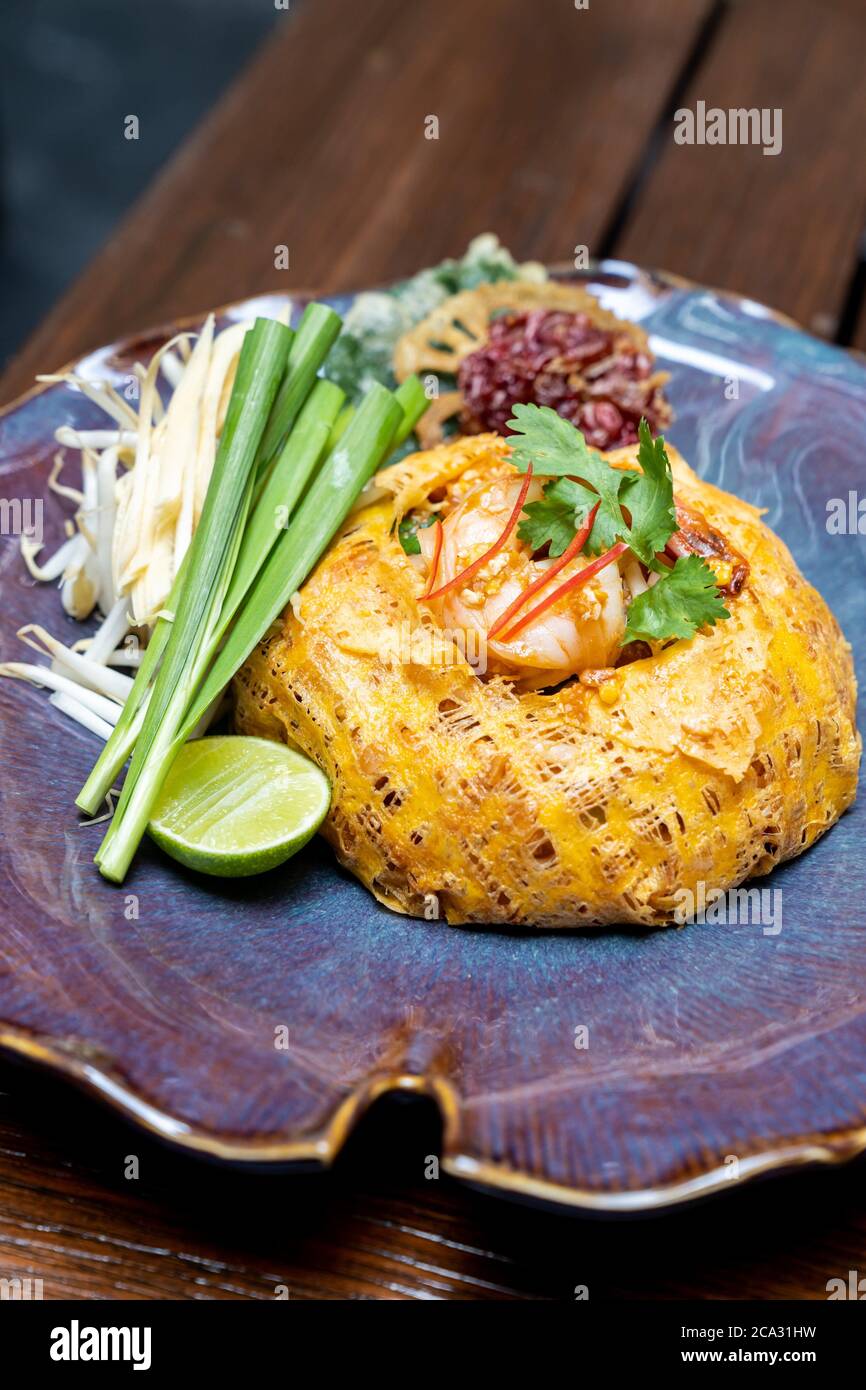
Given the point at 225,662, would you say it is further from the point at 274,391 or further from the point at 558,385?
the point at 558,385

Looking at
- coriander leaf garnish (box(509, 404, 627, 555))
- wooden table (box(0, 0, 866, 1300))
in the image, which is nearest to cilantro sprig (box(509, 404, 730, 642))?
coriander leaf garnish (box(509, 404, 627, 555))

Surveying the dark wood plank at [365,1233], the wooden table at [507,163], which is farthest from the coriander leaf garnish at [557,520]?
the wooden table at [507,163]

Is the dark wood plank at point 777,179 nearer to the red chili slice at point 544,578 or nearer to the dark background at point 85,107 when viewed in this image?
the red chili slice at point 544,578

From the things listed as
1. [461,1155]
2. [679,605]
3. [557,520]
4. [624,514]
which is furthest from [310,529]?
[461,1155]

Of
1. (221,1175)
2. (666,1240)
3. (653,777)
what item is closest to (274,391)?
(653,777)

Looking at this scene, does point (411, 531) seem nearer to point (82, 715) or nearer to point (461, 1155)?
point (82, 715)

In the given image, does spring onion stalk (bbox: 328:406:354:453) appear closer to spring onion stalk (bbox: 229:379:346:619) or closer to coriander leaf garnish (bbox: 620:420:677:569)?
spring onion stalk (bbox: 229:379:346:619)
